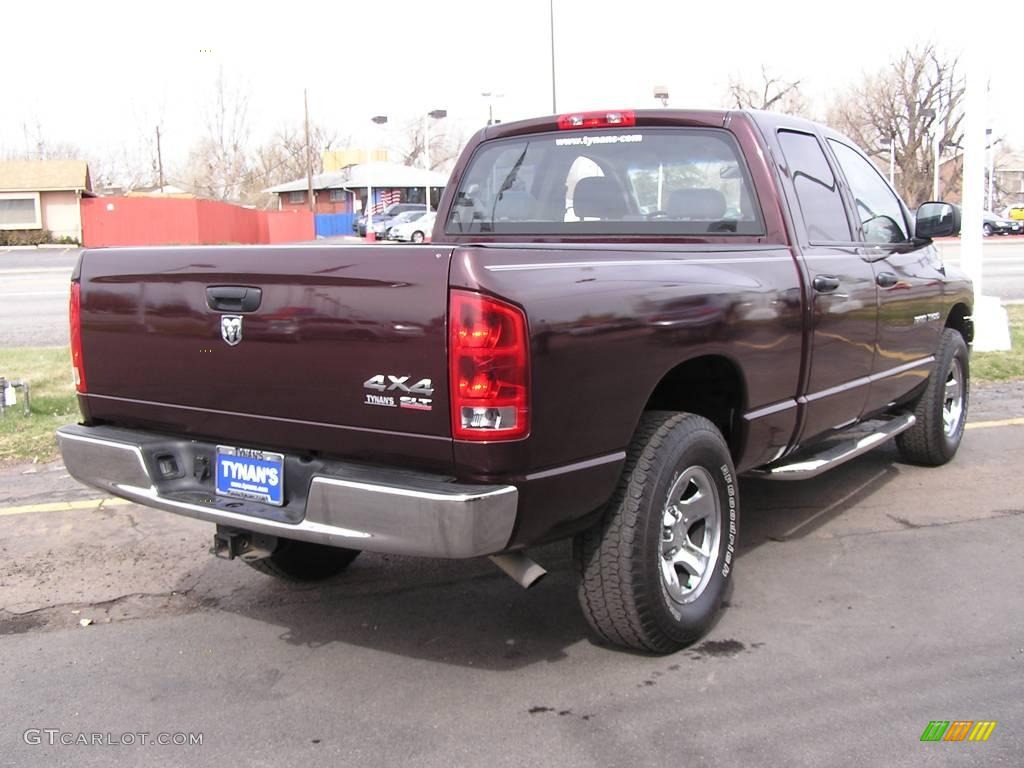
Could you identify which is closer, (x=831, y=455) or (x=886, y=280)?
(x=831, y=455)

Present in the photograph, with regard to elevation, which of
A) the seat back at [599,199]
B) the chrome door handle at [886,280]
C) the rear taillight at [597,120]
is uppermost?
the rear taillight at [597,120]

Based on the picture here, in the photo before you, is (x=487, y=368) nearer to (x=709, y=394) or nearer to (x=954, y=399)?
(x=709, y=394)

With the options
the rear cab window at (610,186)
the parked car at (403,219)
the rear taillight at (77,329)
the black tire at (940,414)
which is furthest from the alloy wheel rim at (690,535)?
the parked car at (403,219)

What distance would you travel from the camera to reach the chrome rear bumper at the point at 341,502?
2957 mm

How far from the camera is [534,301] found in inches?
118

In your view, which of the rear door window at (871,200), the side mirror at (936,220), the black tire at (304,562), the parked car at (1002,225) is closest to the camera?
the black tire at (304,562)

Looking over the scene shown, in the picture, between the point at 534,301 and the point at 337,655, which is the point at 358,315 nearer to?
the point at 534,301

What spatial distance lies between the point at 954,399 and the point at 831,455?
2.24 metres

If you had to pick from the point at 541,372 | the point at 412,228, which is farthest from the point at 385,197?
the point at 541,372

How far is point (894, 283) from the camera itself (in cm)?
521

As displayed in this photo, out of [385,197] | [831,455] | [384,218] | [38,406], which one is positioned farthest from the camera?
[385,197]

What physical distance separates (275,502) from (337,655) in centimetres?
79

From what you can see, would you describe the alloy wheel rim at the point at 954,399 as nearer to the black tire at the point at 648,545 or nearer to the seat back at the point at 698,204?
the seat back at the point at 698,204

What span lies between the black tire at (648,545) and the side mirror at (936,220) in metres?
2.61
